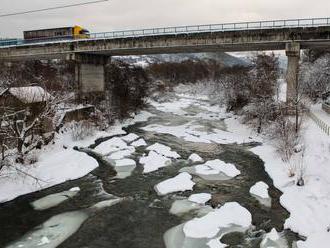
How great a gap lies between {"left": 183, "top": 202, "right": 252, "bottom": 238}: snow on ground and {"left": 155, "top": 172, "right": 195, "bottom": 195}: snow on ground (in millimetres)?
3642

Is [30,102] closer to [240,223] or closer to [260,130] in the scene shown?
[240,223]

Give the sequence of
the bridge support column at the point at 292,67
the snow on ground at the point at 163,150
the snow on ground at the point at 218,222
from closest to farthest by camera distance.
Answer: the snow on ground at the point at 218,222 → the snow on ground at the point at 163,150 → the bridge support column at the point at 292,67

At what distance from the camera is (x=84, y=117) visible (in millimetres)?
38688

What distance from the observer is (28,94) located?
92.4 feet

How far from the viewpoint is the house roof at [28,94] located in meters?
27.1

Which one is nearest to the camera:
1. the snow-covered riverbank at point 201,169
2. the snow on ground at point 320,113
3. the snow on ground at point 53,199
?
the snow-covered riverbank at point 201,169

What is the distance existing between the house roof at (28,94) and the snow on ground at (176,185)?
11.5m

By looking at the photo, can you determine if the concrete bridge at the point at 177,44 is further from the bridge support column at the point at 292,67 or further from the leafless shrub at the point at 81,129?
the leafless shrub at the point at 81,129

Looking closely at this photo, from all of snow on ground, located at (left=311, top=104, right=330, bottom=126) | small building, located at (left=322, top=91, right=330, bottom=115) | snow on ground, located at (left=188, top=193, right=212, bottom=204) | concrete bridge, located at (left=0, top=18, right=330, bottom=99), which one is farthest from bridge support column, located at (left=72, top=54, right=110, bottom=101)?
snow on ground, located at (left=188, top=193, right=212, bottom=204)

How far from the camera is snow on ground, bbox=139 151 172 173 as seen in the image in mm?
24947

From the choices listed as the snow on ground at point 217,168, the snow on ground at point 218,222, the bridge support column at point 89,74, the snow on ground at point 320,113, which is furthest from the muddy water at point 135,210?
the bridge support column at point 89,74

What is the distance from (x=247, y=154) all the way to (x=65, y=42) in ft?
104

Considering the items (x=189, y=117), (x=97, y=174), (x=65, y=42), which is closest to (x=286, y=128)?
(x=97, y=174)

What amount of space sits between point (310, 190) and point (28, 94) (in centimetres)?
2206
